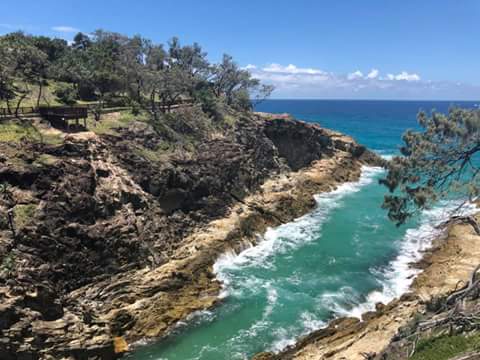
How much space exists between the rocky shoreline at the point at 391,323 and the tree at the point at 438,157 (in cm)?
684

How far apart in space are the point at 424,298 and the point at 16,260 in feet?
108

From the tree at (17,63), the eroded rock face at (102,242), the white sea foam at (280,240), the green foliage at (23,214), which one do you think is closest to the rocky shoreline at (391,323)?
the white sea foam at (280,240)

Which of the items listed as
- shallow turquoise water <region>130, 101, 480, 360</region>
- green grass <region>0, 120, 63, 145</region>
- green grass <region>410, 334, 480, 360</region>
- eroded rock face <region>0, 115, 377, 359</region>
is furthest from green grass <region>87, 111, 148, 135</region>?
green grass <region>410, 334, 480, 360</region>

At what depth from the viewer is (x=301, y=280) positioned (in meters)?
36.6

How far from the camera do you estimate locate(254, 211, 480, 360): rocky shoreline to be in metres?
23.9

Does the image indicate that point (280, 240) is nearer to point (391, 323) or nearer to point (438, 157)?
point (391, 323)

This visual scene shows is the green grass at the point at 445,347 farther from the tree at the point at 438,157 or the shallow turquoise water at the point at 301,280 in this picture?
the shallow turquoise water at the point at 301,280

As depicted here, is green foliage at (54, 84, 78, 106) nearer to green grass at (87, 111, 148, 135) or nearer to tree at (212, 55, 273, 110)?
green grass at (87, 111, 148, 135)

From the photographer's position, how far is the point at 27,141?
3450cm

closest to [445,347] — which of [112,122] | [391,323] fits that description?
[391,323]

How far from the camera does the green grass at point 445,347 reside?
16.5 metres

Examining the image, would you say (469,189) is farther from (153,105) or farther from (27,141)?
(153,105)

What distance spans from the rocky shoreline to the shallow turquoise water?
1.38 m

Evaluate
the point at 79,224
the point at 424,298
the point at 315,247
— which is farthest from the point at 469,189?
the point at 79,224
